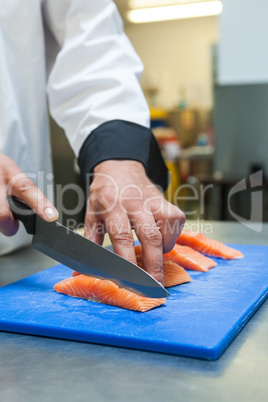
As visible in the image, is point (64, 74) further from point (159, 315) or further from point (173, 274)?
point (159, 315)

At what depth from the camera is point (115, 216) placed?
3.74 feet

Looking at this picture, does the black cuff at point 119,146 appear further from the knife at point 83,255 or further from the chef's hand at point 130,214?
the knife at point 83,255

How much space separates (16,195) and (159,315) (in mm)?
475

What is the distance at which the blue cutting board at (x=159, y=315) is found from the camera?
2.63 feet

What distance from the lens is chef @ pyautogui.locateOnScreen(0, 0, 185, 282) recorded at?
119 centimetres

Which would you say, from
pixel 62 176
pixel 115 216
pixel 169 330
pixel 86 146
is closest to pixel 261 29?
pixel 62 176

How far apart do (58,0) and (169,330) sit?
47.5 inches

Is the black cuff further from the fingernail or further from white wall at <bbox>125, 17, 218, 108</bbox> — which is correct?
white wall at <bbox>125, 17, 218, 108</bbox>

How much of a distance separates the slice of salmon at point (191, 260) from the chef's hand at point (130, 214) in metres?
0.12

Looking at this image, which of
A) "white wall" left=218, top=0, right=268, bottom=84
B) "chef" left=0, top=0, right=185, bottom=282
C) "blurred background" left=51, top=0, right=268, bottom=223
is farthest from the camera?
"blurred background" left=51, top=0, right=268, bottom=223

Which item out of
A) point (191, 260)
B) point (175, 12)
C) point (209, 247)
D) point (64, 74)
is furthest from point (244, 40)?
point (175, 12)

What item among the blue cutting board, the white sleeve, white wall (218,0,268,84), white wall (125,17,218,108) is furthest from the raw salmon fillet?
white wall (125,17,218,108)

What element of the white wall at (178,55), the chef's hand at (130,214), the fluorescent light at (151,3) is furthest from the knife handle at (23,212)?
the white wall at (178,55)

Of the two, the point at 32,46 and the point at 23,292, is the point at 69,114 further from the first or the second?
the point at 23,292
